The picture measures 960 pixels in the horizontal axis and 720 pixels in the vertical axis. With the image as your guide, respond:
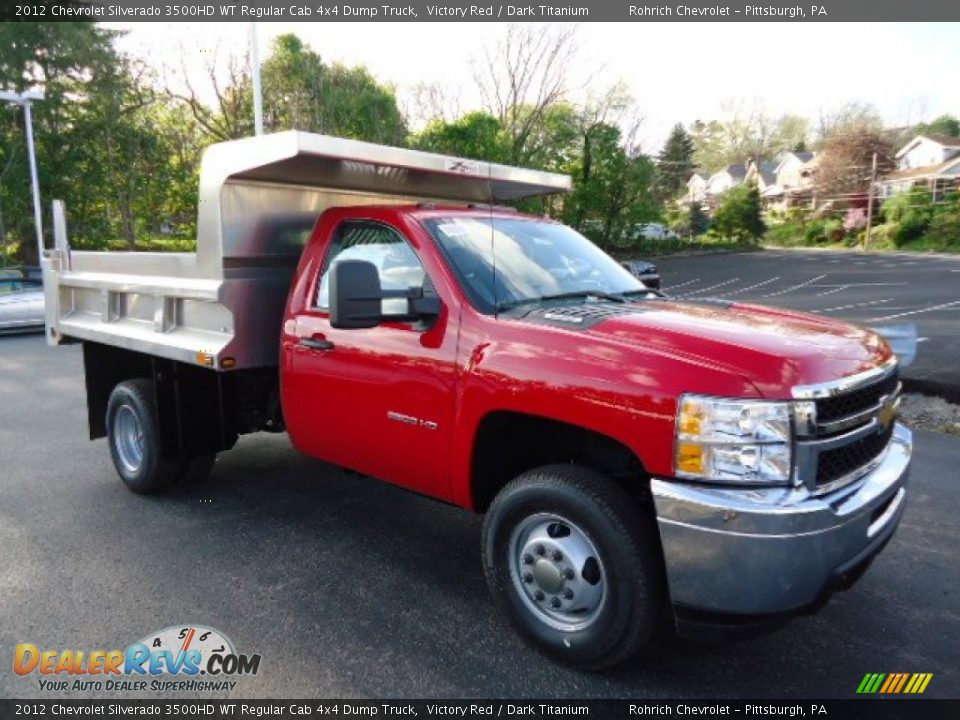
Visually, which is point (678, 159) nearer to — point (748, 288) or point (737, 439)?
point (748, 288)

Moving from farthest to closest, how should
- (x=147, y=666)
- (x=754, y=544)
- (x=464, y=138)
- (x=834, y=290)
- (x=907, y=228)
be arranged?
(x=907, y=228)
(x=464, y=138)
(x=834, y=290)
(x=147, y=666)
(x=754, y=544)

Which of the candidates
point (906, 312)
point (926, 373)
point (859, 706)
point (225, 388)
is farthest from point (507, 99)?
point (859, 706)

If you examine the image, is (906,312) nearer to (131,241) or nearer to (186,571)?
(186,571)

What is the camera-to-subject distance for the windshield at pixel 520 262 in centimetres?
348

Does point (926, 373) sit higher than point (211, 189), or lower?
lower

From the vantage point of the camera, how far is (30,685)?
116 inches

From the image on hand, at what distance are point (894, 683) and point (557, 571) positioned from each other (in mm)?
1497

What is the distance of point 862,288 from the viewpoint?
75.8 ft

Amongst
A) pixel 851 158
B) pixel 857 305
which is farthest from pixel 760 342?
pixel 851 158

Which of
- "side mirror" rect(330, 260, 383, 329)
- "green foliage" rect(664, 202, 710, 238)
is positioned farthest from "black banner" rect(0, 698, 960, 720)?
"green foliage" rect(664, 202, 710, 238)

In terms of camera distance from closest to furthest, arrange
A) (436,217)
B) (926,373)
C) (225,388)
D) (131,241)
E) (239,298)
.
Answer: (436,217) → (239,298) → (225,388) → (926,373) → (131,241)

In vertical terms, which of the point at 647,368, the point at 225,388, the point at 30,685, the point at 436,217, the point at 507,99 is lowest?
the point at 30,685

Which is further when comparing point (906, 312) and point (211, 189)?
point (906, 312)

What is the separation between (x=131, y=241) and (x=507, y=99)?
18770 millimetres
